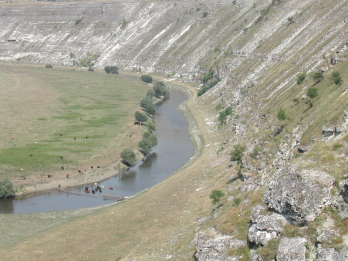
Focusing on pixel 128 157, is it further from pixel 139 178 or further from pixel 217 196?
pixel 217 196

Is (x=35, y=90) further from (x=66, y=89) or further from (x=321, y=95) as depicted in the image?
(x=321, y=95)

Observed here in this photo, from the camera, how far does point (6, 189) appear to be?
2108 inches

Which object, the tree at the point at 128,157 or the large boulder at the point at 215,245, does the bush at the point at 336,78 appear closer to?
the large boulder at the point at 215,245

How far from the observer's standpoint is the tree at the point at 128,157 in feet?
220

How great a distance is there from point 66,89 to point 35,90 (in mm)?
9174

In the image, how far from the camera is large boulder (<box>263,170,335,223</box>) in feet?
65.1

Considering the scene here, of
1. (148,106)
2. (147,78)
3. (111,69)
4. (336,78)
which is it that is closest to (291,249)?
(336,78)

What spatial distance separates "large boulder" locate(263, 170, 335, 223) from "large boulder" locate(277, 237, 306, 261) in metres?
1.11

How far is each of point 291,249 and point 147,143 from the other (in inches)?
2164

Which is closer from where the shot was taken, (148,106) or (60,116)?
(60,116)

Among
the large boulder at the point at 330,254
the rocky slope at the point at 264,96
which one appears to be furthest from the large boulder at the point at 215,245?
the large boulder at the point at 330,254

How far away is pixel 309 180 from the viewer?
2023 cm

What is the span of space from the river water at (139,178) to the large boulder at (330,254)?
1475 inches

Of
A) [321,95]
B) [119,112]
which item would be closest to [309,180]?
[321,95]
